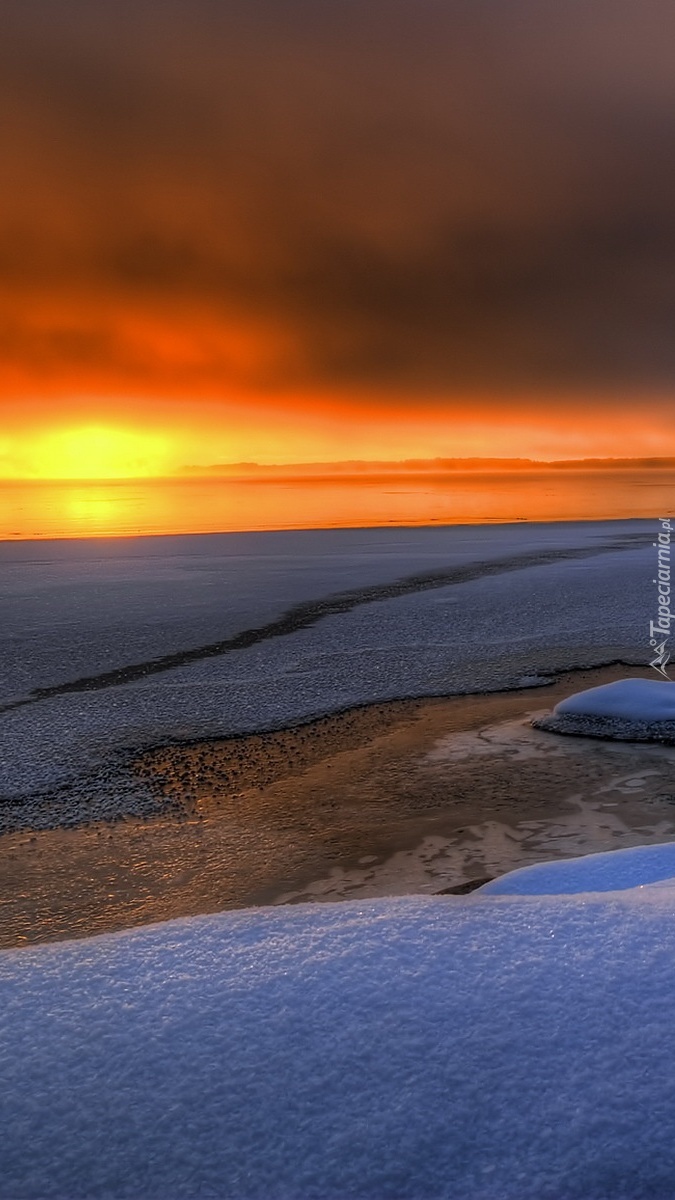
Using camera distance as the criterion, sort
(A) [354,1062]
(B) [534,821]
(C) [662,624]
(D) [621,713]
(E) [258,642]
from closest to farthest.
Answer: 1. (A) [354,1062]
2. (B) [534,821]
3. (D) [621,713]
4. (E) [258,642]
5. (C) [662,624]

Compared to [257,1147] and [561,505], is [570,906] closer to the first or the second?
[257,1147]

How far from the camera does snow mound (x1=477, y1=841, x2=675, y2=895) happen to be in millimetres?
2992

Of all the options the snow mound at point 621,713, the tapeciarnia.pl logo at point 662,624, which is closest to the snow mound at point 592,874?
the snow mound at point 621,713

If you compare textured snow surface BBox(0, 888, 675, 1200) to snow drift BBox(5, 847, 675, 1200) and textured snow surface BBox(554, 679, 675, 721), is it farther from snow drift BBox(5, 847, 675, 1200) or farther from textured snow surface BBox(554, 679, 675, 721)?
textured snow surface BBox(554, 679, 675, 721)

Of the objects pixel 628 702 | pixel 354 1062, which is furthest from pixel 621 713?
pixel 354 1062

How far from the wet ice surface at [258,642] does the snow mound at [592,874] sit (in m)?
2.15

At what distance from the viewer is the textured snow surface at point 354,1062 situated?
1669 mm

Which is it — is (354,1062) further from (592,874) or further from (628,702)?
(628,702)

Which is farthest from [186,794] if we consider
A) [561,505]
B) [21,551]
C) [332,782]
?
[561,505]

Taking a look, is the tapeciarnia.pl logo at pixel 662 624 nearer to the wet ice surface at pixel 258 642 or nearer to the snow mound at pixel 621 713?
the wet ice surface at pixel 258 642

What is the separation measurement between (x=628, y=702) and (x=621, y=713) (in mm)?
140

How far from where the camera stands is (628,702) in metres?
5.63

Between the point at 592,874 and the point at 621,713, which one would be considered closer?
the point at 592,874

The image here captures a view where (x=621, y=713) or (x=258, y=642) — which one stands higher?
(x=258, y=642)
